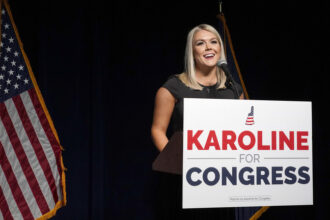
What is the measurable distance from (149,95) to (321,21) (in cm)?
136

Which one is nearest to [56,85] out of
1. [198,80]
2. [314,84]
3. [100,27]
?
[100,27]

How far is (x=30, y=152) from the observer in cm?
206

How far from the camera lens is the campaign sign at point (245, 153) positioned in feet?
3.54

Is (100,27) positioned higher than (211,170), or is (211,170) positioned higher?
(100,27)

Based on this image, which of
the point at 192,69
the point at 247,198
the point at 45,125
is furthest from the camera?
the point at 45,125

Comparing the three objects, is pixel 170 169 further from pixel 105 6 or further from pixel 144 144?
pixel 105 6

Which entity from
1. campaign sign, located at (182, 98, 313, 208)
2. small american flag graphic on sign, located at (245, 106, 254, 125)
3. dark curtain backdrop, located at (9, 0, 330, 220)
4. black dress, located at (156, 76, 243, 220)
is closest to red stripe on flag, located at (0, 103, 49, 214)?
dark curtain backdrop, located at (9, 0, 330, 220)

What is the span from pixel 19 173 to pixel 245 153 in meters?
1.39

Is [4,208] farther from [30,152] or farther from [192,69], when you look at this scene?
[192,69]

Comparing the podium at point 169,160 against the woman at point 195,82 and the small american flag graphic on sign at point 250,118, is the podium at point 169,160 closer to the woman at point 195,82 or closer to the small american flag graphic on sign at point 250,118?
the small american flag graphic on sign at point 250,118

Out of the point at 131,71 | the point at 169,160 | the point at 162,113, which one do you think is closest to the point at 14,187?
the point at 162,113

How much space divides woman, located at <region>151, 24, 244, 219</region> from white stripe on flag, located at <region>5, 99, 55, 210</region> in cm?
75

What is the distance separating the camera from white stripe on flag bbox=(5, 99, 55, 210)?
2031mm

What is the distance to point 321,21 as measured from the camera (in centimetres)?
275
